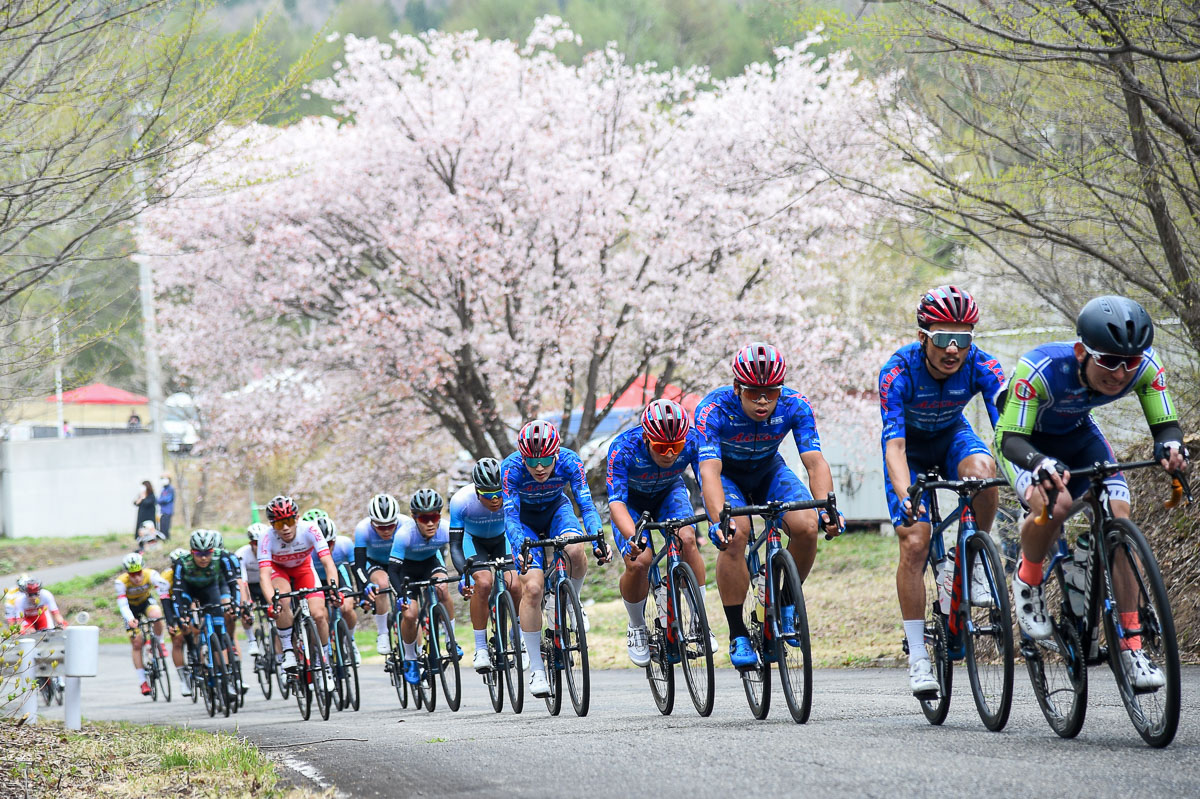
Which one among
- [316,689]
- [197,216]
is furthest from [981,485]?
[197,216]

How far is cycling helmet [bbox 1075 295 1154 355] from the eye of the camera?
566 cm

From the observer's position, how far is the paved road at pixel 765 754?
17.4ft

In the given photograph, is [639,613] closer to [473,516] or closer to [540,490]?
[540,490]

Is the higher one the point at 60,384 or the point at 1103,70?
the point at 1103,70

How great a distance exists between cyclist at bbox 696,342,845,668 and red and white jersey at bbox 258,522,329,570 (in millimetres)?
5988

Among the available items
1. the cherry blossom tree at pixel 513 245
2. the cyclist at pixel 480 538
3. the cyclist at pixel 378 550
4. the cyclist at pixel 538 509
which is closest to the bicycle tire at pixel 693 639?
the cyclist at pixel 538 509

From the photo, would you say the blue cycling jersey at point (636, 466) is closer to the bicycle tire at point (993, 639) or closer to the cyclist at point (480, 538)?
the cyclist at point (480, 538)

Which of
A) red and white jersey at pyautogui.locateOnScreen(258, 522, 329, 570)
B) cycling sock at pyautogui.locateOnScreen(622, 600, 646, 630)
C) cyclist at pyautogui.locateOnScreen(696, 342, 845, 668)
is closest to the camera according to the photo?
cyclist at pyautogui.locateOnScreen(696, 342, 845, 668)

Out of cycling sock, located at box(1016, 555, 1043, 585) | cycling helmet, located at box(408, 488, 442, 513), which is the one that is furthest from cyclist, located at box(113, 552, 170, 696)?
cycling sock, located at box(1016, 555, 1043, 585)

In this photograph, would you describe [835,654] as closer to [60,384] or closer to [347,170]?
[60,384]

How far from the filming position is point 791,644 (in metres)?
7.50

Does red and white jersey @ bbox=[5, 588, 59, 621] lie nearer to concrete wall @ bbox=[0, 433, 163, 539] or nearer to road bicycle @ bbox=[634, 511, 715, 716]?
road bicycle @ bbox=[634, 511, 715, 716]

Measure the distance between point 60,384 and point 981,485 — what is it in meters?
8.34

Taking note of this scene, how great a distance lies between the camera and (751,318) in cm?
2462
